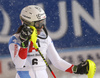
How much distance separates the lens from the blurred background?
15.3ft

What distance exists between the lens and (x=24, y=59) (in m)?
2.82

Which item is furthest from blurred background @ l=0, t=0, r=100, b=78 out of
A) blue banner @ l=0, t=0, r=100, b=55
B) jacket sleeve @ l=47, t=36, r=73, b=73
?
jacket sleeve @ l=47, t=36, r=73, b=73

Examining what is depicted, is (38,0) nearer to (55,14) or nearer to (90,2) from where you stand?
(55,14)

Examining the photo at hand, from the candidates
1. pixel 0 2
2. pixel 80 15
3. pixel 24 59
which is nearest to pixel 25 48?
pixel 24 59

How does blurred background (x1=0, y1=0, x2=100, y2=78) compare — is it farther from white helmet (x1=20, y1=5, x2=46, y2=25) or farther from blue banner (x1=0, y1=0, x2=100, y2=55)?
white helmet (x1=20, y1=5, x2=46, y2=25)

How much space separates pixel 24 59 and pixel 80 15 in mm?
2366

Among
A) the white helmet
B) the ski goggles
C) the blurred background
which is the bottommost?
the blurred background

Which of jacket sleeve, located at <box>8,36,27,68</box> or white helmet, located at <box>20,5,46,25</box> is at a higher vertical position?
white helmet, located at <box>20,5,46,25</box>

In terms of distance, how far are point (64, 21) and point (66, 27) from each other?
10 centimetres

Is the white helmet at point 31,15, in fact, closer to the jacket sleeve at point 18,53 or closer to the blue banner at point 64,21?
the jacket sleeve at point 18,53

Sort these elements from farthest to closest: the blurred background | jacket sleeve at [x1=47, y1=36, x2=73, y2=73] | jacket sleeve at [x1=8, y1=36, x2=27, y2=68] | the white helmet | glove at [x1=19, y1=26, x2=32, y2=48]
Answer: the blurred background, jacket sleeve at [x1=47, y1=36, x2=73, y2=73], the white helmet, jacket sleeve at [x1=8, y1=36, x2=27, y2=68], glove at [x1=19, y1=26, x2=32, y2=48]

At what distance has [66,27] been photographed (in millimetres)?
4891

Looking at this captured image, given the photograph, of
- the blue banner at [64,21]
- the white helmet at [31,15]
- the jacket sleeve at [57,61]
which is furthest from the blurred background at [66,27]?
the white helmet at [31,15]

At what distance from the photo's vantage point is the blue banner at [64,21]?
184 inches
